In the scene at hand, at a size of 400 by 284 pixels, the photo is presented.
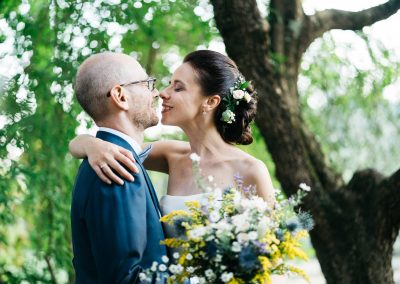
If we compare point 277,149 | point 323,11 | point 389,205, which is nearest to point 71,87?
point 277,149

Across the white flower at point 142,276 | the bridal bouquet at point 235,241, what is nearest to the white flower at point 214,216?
the bridal bouquet at point 235,241

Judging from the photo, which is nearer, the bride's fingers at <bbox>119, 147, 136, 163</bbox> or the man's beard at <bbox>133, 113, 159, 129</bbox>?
the bride's fingers at <bbox>119, 147, 136, 163</bbox>

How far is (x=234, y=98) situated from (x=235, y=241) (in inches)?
55.6

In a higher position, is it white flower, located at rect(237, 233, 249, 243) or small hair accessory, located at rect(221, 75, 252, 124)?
small hair accessory, located at rect(221, 75, 252, 124)

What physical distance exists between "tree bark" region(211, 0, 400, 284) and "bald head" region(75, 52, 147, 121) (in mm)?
2740

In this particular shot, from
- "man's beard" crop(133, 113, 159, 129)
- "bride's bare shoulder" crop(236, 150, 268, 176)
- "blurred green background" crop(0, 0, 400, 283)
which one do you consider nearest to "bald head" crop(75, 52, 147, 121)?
"man's beard" crop(133, 113, 159, 129)

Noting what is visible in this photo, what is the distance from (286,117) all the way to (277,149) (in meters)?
0.29

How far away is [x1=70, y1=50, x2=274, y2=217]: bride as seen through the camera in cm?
338

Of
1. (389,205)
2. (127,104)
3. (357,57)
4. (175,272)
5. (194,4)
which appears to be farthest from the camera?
(357,57)

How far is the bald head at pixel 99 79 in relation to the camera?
2822 mm

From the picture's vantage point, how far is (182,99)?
11.4ft

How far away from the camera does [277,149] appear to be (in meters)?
5.64

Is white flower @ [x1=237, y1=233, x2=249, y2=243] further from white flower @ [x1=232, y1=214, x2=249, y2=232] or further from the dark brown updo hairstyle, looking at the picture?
the dark brown updo hairstyle

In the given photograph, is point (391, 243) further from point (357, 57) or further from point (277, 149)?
point (357, 57)
